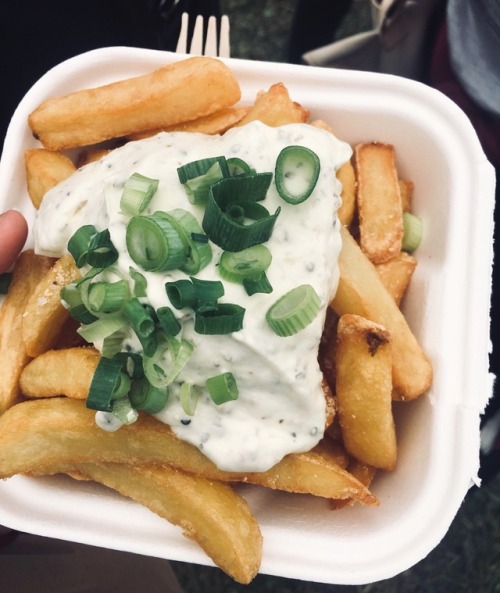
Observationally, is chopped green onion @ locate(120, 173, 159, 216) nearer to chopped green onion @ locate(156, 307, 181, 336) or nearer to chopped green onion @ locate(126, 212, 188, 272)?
chopped green onion @ locate(126, 212, 188, 272)

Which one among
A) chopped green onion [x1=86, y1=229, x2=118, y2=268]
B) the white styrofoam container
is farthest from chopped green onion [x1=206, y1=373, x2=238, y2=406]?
the white styrofoam container

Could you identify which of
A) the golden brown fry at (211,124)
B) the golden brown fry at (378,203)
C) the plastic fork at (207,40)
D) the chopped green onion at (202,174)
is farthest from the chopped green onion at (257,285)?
the plastic fork at (207,40)

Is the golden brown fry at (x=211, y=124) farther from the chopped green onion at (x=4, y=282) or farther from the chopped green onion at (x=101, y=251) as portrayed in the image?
the chopped green onion at (x=4, y=282)

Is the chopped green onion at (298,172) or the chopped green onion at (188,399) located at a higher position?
the chopped green onion at (298,172)

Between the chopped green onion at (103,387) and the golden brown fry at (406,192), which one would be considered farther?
the golden brown fry at (406,192)

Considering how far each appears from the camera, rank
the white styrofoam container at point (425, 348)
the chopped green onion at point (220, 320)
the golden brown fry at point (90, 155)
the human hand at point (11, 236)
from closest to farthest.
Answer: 1. the chopped green onion at point (220, 320)
2. the white styrofoam container at point (425, 348)
3. the human hand at point (11, 236)
4. the golden brown fry at point (90, 155)

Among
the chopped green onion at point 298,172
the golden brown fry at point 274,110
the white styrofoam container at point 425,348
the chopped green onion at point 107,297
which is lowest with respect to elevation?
the white styrofoam container at point 425,348

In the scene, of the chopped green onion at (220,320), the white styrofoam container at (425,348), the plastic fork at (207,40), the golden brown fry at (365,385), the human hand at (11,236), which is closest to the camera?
the chopped green onion at (220,320)
